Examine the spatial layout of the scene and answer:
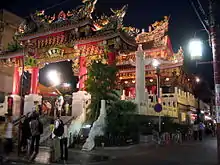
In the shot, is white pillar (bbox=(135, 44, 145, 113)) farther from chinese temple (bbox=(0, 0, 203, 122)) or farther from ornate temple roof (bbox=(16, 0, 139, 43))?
ornate temple roof (bbox=(16, 0, 139, 43))

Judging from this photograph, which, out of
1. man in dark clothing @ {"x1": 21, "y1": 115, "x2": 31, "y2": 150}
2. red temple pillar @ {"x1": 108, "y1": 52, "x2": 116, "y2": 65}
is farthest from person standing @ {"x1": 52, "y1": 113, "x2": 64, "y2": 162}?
red temple pillar @ {"x1": 108, "y1": 52, "x2": 116, "y2": 65}

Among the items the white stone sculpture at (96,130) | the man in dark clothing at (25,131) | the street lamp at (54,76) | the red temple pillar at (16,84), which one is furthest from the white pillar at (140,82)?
the red temple pillar at (16,84)

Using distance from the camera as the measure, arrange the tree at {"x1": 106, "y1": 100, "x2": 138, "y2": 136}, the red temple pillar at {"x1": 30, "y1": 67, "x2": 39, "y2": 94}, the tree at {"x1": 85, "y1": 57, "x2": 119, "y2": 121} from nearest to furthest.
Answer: the tree at {"x1": 106, "y1": 100, "x2": 138, "y2": 136}, the tree at {"x1": 85, "y1": 57, "x2": 119, "y2": 121}, the red temple pillar at {"x1": 30, "y1": 67, "x2": 39, "y2": 94}

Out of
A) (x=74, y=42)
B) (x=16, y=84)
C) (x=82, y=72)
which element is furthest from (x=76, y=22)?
(x=16, y=84)

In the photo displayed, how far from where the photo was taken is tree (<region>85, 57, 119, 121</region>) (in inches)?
731

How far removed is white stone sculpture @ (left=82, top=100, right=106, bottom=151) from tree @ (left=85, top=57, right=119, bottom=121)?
1391mm

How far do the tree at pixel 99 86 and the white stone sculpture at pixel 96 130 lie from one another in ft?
4.56

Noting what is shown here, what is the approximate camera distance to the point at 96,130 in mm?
16203

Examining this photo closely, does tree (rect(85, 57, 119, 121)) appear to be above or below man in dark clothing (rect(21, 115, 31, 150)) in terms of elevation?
above

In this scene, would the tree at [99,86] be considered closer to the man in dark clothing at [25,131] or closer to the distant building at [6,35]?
the man in dark clothing at [25,131]

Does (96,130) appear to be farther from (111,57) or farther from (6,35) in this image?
(6,35)

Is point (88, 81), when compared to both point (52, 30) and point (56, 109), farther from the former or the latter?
point (52, 30)

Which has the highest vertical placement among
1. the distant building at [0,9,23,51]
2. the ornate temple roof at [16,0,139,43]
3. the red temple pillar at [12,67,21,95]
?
the distant building at [0,9,23,51]

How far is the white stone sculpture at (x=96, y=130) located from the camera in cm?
1548
